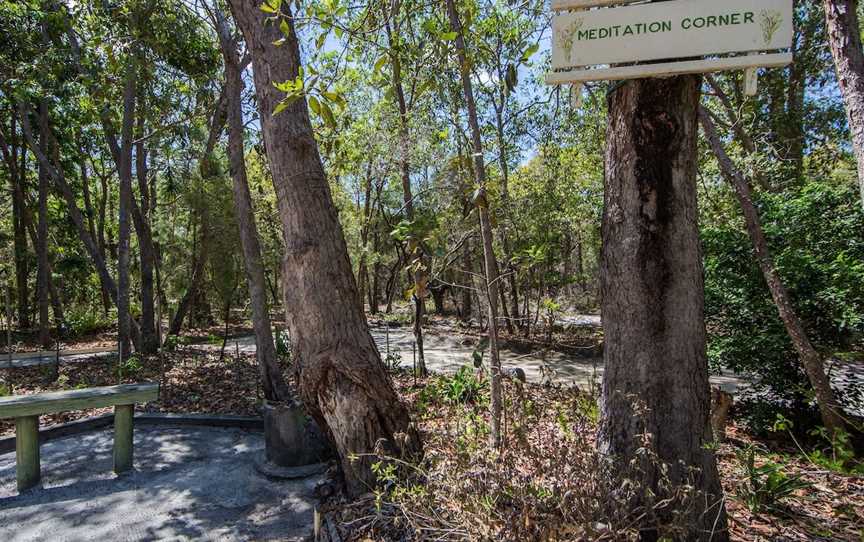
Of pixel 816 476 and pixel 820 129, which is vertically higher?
pixel 820 129

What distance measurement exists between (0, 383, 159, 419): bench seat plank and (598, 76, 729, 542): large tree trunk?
147 inches

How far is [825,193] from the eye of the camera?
4.53 metres

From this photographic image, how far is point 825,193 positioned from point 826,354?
1501 mm

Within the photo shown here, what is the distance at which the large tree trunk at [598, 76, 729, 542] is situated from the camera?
1.88 meters

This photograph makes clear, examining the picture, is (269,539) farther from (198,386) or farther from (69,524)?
(198,386)

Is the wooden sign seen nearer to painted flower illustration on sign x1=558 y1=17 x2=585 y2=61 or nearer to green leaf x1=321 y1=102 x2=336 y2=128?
painted flower illustration on sign x1=558 y1=17 x2=585 y2=61

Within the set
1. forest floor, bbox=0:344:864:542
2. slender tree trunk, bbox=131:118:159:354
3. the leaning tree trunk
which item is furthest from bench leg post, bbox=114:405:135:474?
slender tree trunk, bbox=131:118:159:354

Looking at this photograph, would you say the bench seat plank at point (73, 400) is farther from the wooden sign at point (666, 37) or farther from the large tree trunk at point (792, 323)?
the large tree trunk at point (792, 323)

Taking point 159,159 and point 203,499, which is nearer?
point 203,499

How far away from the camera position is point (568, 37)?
1.78 m

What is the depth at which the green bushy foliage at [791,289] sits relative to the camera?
13.9 feet

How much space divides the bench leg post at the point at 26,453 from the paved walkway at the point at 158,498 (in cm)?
9

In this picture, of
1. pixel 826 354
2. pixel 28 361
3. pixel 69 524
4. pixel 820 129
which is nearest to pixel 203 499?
pixel 69 524

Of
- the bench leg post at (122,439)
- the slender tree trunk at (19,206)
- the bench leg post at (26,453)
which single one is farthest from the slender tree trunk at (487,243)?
the slender tree trunk at (19,206)
